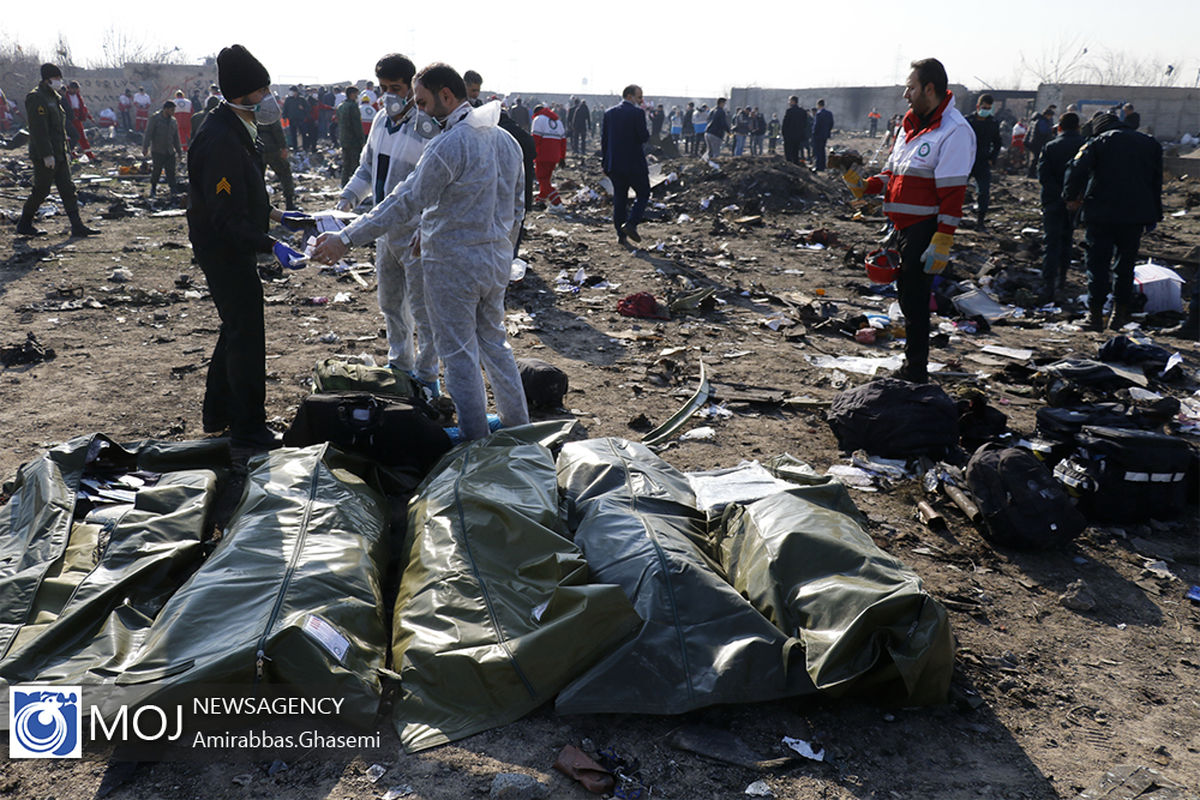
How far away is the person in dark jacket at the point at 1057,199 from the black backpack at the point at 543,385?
20.4 feet

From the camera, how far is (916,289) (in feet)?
16.7

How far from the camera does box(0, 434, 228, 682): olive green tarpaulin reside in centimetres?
245

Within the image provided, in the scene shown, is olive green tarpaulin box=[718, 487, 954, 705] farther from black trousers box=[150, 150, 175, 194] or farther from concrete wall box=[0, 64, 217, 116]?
concrete wall box=[0, 64, 217, 116]

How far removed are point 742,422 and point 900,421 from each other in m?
1.00

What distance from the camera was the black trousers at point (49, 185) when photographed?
31.1ft

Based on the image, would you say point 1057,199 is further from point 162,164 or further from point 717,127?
point 162,164

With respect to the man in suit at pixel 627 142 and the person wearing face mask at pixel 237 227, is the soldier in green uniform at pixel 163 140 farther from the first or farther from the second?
the person wearing face mask at pixel 237 227

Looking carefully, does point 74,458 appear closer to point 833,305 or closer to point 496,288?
point 496,288

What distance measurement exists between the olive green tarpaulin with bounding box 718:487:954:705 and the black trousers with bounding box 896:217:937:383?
2.70 meters

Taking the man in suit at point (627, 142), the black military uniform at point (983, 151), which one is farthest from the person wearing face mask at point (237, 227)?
the black military uniform at point (983, 151)

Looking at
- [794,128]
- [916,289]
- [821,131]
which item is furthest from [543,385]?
[821,131]

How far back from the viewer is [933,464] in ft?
14.2

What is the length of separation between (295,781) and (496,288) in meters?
2.54

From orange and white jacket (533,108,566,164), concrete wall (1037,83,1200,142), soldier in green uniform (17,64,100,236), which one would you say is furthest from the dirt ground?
concrete wall (1037,83,1200,142)
